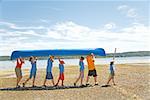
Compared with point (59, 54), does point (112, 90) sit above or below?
below

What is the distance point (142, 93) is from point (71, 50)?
7.65 m

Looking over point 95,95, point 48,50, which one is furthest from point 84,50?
point 95,95

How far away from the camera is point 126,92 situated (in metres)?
16.5

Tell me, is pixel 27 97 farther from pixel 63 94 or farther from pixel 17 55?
pixel 17 55

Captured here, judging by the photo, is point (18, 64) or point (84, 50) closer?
point (18, 64)

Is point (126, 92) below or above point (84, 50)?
below

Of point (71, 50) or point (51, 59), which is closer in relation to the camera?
point (51, 59)

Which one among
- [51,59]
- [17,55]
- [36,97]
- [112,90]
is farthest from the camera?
[17,55]

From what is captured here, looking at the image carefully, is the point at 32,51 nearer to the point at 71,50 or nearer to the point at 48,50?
the point at 48,50

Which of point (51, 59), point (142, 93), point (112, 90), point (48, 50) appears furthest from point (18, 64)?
point (142, 93)

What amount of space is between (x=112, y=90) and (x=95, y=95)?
6.00 feet

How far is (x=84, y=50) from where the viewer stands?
22.5 m

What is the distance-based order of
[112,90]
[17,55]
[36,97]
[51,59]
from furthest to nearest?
[17,55], [51,59], [112,90], [36,97]

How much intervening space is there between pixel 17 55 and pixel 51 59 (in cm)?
357
